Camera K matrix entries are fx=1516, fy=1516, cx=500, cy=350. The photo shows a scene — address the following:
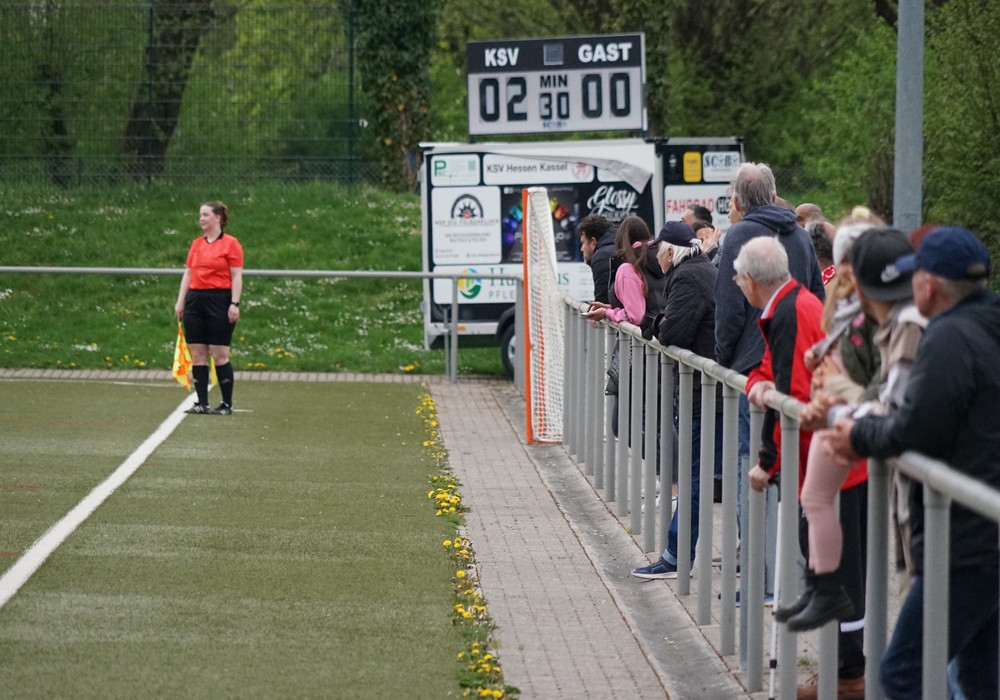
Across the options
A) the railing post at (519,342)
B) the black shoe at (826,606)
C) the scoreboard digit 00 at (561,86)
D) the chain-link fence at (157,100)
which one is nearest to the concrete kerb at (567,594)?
the black shoe at (826,606)

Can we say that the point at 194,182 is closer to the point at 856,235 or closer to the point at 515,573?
the point at 515,573

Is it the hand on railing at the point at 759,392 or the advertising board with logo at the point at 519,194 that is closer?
the hand on railing at the point at 759,392

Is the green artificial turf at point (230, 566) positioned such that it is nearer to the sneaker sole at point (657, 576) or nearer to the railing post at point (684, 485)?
the sneaker sole at point (657, 576)

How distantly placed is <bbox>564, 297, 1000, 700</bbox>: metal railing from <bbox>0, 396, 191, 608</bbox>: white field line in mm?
3030

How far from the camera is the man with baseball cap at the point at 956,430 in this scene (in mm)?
3656

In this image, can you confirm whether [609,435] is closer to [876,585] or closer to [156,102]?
[876,585]

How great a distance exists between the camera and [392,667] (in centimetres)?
565

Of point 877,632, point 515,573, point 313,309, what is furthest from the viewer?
point 313,309

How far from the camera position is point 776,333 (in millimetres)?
5465

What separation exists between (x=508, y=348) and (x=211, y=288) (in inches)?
202

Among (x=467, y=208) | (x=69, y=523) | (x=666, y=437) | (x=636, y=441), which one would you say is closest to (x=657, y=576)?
(x=666, y=437)

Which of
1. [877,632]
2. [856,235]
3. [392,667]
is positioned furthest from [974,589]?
[392,667]

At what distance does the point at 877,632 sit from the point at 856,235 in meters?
1.09

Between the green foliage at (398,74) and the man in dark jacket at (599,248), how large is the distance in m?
15.9
